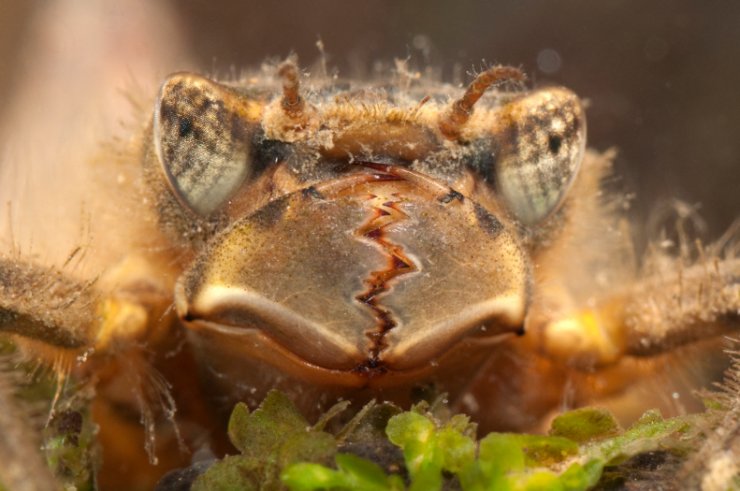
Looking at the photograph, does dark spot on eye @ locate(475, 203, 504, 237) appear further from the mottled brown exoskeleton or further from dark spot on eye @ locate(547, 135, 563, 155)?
dark spot on eye @ locate(547, 135, 563, 155)

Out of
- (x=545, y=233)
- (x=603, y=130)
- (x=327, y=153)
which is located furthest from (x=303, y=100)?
(x=603, y=130)

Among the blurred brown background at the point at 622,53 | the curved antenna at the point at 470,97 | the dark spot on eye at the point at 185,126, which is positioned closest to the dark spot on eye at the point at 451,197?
the curved antenna at the point at 470,97

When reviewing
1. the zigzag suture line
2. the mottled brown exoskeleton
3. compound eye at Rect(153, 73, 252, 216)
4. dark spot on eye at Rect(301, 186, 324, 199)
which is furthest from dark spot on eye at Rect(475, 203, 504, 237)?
compound eye at Rect(153, 73, 252, 216)

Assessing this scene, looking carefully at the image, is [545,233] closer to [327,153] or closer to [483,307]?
[483,307]

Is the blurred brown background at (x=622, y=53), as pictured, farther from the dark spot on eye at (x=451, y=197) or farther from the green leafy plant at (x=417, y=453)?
the green leafy plant at (x=417, y=453)

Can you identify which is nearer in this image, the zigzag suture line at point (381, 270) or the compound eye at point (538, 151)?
the zigzag suture line at point (381, 270)

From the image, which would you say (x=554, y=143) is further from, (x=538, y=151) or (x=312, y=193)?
(x=312, y=193)

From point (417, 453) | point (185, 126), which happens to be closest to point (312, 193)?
point (185, 126)

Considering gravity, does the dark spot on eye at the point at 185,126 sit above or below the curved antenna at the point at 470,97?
below
